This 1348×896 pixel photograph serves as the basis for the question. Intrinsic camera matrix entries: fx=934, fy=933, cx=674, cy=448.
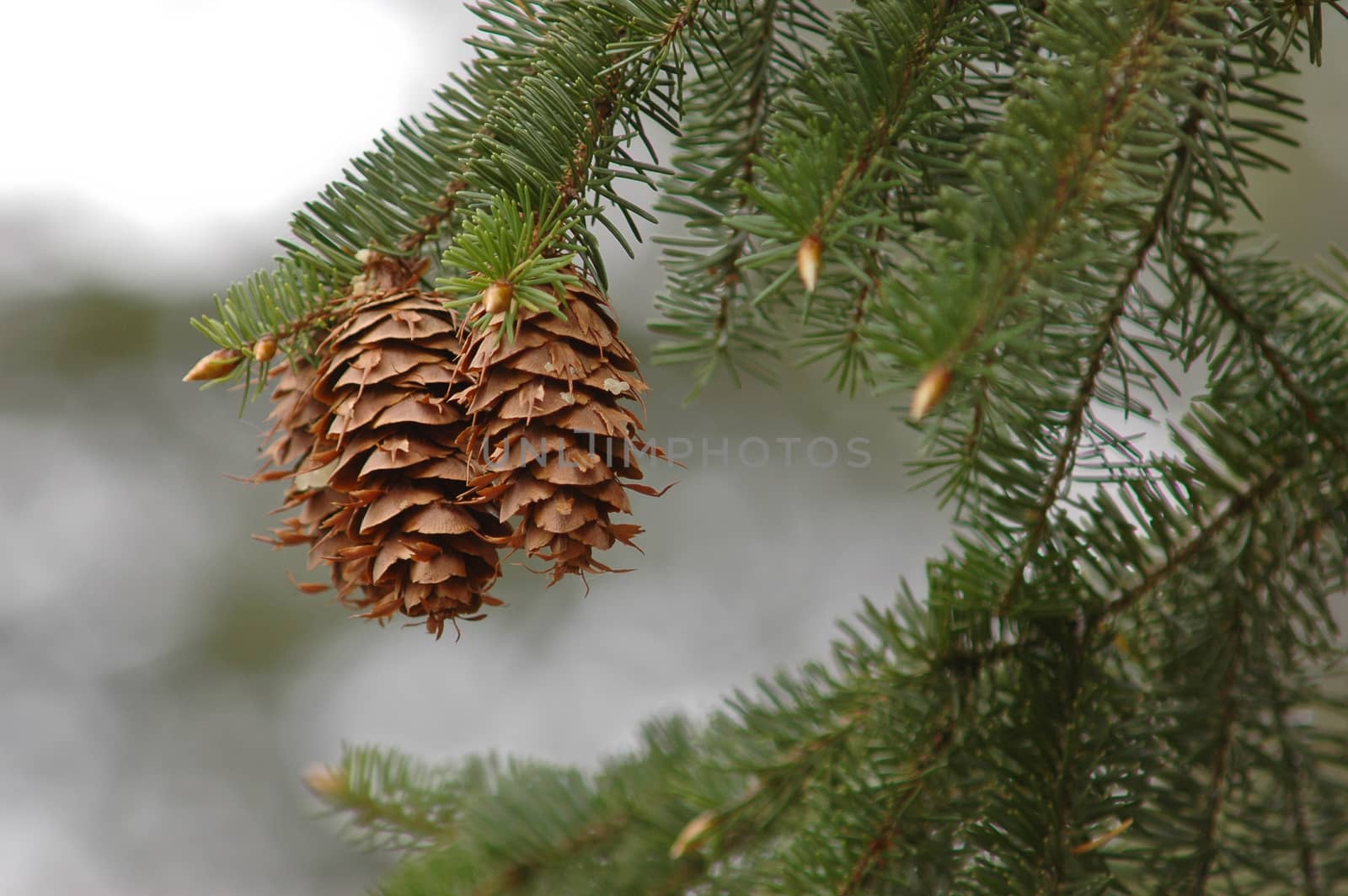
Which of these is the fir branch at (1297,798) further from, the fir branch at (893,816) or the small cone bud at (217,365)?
the small cone bud at (217,365)

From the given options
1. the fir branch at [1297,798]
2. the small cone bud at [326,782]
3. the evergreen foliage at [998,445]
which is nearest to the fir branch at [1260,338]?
the evergreen foliage at [998,445]

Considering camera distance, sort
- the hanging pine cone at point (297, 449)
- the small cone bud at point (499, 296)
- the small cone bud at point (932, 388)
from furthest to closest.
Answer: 1. the hanging pine cone at point (297, 449)
2. the small cone bud at point (499, 296)
3. the small cone bud at point (932, 388)

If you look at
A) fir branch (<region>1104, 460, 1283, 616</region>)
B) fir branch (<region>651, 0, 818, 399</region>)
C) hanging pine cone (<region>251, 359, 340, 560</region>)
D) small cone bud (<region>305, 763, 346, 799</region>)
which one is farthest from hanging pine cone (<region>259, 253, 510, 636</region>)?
small cone bud (<region>305, 763, 346, 799</region>)

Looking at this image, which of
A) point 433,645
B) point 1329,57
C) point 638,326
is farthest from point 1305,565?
point 433,645

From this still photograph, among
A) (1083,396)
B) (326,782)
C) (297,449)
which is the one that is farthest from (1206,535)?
(326,782)

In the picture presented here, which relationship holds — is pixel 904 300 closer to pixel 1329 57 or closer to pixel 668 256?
pixel 668 256

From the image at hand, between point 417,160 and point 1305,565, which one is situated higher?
point 417,160

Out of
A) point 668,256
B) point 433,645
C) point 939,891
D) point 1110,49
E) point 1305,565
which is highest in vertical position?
point 433,645
